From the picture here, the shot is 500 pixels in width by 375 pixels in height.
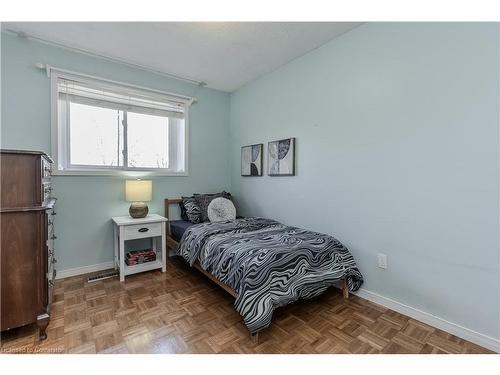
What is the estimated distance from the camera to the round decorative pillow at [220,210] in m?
2.94

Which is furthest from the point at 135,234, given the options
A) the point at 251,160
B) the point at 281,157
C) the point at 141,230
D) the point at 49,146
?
the point at 281,157

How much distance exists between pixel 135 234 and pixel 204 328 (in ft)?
4.41

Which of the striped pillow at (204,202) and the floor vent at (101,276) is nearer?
the floor vent at (101,276)

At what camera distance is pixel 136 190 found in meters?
2.66

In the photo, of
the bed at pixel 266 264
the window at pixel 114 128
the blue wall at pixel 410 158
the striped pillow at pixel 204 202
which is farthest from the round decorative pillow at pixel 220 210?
the blue wall at pixel 410 158

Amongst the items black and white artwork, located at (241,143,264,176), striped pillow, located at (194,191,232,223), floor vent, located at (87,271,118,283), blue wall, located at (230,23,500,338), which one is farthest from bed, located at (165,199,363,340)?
black and white artwork, located at (241,143,264,176)

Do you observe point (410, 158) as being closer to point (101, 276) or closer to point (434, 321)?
point (434, 321)

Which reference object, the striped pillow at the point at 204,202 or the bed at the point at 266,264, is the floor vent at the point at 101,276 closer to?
the bed at the point at 266,264

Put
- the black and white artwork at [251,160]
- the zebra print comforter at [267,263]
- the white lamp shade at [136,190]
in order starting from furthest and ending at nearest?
the black and white artwork at [251,160], the white lamp shade at [136,190], the zebra print comforter at [267,263]

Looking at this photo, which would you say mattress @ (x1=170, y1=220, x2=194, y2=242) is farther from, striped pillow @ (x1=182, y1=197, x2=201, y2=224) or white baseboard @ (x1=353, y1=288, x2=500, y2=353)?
white baseboard @ (x1=353, y1=288, x2=500, y2=353)

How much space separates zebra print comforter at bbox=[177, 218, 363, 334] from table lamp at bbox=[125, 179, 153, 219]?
0.69m

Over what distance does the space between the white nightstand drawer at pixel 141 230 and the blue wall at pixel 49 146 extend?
47 cm

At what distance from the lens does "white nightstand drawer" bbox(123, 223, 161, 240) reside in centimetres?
245
